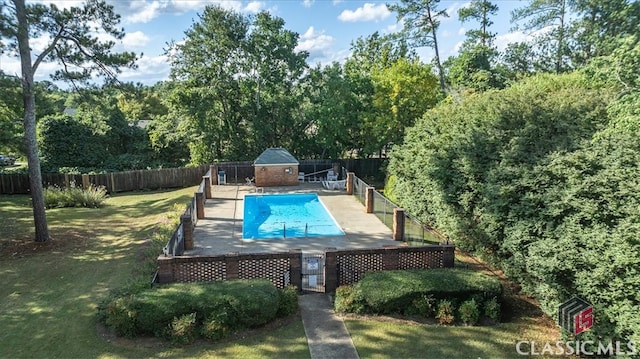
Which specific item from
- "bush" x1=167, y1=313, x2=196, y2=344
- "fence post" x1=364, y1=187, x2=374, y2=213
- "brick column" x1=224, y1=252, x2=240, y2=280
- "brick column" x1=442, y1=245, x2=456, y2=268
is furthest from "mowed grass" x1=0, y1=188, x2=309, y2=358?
"fence post" x1=364, y1=187, x2=374, y2=213

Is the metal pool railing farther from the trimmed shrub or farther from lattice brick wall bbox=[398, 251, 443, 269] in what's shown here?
the trimmed shrub

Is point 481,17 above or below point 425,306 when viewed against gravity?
above

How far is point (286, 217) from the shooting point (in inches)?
691

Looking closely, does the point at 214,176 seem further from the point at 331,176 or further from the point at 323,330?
the point at 323,330

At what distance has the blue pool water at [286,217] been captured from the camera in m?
14.3

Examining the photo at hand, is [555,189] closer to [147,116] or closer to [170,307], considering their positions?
[170,307]

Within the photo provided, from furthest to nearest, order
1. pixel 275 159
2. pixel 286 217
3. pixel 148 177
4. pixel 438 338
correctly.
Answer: pixel 148 177, pixel 275 159, pixel 286 217, pixel 438 338

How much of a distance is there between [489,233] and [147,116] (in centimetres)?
4251

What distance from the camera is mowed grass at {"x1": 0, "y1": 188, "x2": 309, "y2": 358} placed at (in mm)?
6816

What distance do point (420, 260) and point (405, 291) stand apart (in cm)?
195

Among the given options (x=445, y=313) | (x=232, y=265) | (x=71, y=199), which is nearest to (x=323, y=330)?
(x=445, y=313)

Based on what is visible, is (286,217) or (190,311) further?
(286,217)

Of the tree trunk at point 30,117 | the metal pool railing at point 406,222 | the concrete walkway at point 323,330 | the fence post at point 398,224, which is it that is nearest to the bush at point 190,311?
the concrete walkway at point 323,330

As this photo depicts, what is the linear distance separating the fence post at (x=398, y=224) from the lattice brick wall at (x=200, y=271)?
6.39 meters
